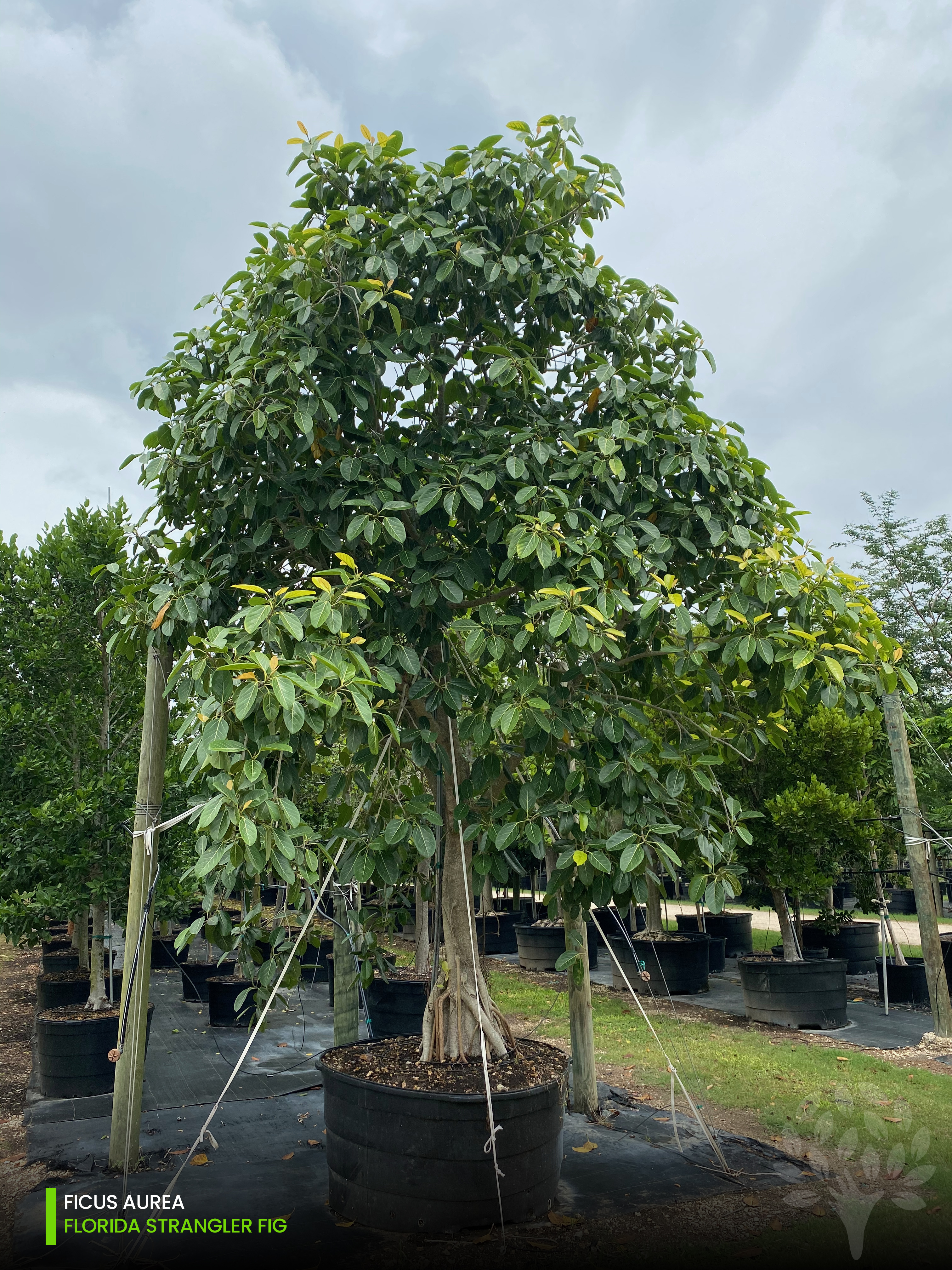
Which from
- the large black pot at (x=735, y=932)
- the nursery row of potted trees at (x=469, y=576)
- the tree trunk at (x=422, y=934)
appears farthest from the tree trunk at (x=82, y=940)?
the large black pot at (x=735, y=932)

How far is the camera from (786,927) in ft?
27.3

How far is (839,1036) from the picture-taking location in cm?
755

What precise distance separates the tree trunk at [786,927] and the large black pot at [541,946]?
10.4 feet

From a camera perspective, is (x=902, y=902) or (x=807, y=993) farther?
(x=902, y=902)

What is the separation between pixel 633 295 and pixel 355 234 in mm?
1359

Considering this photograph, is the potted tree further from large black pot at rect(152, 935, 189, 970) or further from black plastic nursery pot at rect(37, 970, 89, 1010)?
large black pot at rect(152, 935, 189, 970)

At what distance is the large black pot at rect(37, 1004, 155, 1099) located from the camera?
5.49 meters

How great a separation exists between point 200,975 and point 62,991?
2.25m

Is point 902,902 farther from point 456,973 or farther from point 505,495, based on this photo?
point 505,495

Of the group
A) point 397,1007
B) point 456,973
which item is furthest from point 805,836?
point 456,973

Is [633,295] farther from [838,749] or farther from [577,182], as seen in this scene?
[838,749]

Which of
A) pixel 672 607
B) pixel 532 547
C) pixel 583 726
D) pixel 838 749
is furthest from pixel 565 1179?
pixel 838 749

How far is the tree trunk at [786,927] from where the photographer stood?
8.23 metres

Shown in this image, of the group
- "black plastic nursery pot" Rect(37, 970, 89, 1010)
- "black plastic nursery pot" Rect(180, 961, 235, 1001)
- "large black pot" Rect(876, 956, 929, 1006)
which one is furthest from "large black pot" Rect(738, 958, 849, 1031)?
"black plastic nursery pot" Rect(37, 970, 89, 1010)
